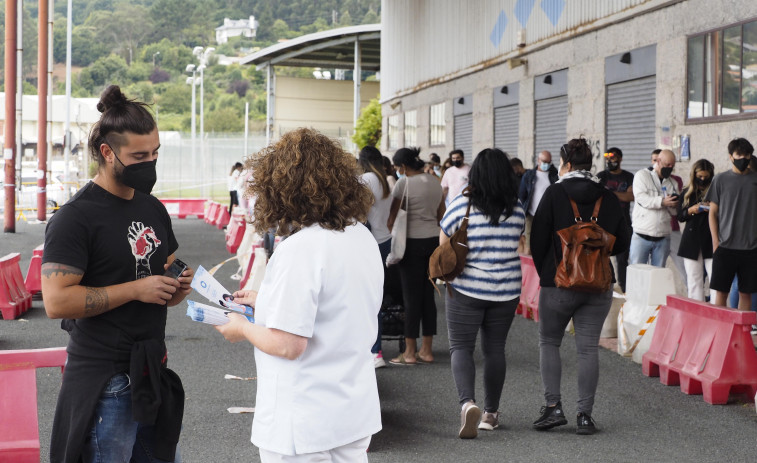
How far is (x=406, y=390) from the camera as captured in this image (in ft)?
26.1

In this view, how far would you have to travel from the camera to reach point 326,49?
48812 mm

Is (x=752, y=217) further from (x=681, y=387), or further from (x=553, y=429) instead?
(x=553, y=429)

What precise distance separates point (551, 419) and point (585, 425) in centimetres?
24

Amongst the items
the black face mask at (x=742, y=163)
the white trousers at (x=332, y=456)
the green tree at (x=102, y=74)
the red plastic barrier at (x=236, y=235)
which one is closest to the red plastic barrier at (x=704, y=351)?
the black face mask at (x=742, y=163)

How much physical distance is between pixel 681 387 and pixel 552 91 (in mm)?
12273

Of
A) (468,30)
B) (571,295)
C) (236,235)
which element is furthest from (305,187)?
(468,30)

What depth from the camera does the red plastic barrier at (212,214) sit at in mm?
32125

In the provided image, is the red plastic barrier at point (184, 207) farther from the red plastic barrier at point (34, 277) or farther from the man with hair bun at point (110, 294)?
the man with hair bun at point (110, 294)

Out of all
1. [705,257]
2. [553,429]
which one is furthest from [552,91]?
[553,429]

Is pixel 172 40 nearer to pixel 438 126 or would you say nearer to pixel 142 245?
pixel 438 126

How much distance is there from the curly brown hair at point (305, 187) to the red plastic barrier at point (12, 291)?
30.8 feet

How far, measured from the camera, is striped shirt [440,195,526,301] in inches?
252

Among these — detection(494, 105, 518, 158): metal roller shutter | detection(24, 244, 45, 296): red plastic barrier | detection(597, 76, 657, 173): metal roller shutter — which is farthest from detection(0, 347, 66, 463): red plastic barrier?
detection(494, 105, 518, 158): metal roller shutter

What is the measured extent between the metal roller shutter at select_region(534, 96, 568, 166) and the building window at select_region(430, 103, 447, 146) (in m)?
8.11
